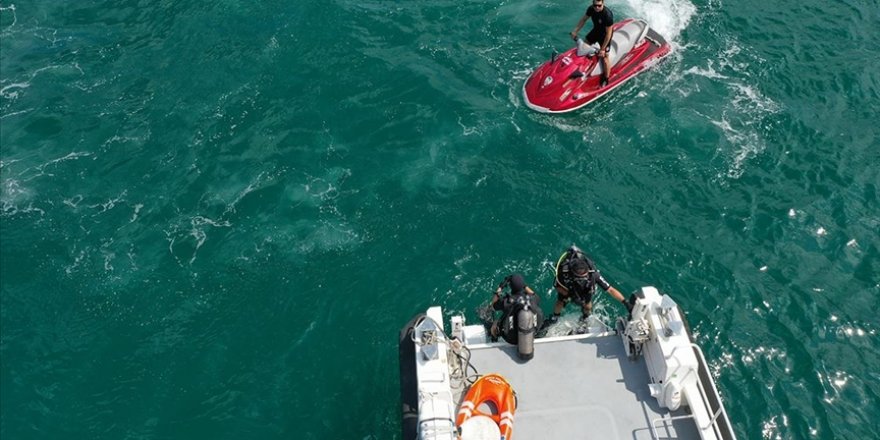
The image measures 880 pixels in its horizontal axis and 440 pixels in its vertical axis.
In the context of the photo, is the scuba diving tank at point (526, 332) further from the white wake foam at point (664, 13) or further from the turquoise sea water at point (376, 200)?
the white wake foam at point (664, 13)

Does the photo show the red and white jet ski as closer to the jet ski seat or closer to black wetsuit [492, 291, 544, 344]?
the jet ski seat

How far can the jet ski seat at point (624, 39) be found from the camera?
18781 millimetres

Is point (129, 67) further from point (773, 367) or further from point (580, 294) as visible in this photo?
point (773, 367)

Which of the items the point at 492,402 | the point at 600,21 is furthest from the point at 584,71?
the point at 492,402

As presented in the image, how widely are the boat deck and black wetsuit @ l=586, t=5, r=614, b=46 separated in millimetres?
8709

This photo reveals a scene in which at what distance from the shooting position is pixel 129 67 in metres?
20.7

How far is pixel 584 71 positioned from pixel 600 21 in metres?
1.31

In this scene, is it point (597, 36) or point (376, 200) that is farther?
point (597, 36)

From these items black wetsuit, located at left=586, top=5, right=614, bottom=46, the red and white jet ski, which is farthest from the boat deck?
black wetsuit, located at left=586, top=5, right=614, bottom=46

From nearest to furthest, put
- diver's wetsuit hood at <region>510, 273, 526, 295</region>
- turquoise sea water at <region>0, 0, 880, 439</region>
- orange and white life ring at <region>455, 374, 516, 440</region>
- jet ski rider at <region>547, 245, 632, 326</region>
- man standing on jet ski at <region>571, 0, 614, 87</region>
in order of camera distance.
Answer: orange and white life ring at <region>455, 374, 516, 440</region>
diver's wetsuit hood at <region>510, 273, 526, 295</region>
jet ski rider at <region>547, 245, 632, 326</region>
turquoise sea water at <region>0, 0, 880, 439</region>
man standing on jet ski at <region>571, 0, 614, 87</region>

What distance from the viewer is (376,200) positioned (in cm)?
1684

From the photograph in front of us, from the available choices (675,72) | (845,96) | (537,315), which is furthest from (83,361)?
(845,96)

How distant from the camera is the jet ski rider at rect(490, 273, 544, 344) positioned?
1188cm

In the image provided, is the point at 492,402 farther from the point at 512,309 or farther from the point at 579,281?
the point at 579,281
